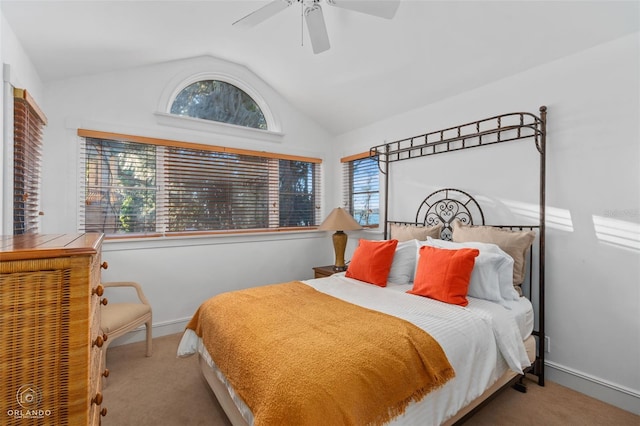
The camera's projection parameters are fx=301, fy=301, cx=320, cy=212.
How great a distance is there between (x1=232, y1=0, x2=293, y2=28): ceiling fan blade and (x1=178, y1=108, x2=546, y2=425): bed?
1896 millimetres

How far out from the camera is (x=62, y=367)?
0.80 meters

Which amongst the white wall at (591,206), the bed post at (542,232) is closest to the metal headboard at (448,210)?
the white wall at (591,206)

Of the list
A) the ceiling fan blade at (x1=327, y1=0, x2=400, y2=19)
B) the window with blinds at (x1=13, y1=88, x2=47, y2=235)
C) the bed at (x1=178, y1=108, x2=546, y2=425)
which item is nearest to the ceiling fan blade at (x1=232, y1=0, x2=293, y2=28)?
the ceiling fan blade at (x1=327, y1=0, x2=400, y2=19)

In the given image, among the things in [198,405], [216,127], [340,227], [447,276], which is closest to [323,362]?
[447,276]

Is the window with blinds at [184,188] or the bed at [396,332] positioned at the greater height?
the window with blinds at [184,188]

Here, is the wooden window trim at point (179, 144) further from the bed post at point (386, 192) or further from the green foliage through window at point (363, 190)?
the bed post at point (386, 192)

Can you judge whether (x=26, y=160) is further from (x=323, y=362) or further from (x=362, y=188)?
(x=362, y=188)

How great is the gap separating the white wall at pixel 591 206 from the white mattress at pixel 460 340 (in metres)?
0.41

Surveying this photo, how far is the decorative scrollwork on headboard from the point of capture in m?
2.80

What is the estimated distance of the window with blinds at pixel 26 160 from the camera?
2018 mm

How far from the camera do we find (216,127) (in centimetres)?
348

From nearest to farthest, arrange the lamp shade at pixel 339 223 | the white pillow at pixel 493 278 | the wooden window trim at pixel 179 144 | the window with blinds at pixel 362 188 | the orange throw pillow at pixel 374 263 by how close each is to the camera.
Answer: the white pillow at pixel 493 278 → the orange throw pillow at pixel 374 263 → the wooden window trim at pixel 179 144 → the lamp shade at pixel 339 223 → the window with blinds at pixel 362 188

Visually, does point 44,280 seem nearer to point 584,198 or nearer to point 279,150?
point 584,198

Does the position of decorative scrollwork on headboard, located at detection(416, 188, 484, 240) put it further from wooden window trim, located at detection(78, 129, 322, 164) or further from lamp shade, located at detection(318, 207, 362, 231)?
wooden window trim, located at detection(78, 129, 322, 164)
